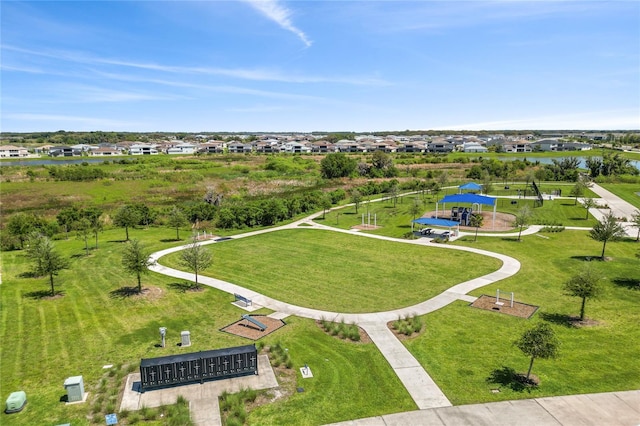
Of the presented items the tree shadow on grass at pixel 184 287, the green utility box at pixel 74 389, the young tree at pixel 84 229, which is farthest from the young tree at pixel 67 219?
the green utility box at pixel 74 389

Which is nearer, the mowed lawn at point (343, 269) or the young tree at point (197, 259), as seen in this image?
the mowed lawn at point (343, 269)

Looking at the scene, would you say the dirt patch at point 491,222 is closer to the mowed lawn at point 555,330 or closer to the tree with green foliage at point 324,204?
the tree with green foliage at point 324,204

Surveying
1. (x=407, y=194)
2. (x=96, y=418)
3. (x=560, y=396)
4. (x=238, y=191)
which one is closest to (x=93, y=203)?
(x=238, y=191)

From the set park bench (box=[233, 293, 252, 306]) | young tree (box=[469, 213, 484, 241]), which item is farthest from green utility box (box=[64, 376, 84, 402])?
young tree (box=[469, 213, 484, 241])

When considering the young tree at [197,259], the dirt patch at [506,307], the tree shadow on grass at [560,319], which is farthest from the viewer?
the young tree at [197,259]

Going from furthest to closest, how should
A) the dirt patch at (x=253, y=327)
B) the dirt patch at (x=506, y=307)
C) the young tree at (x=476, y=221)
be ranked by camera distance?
the young tree at (x=476, y=221), the dirt patch at (x=506, y=307), the dirt patch at (x=253, y=327)

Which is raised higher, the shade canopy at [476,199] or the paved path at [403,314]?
the shade canopy at [476,199]

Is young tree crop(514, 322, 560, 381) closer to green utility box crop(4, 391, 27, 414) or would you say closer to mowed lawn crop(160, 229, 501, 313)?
mowed lawn crop(160, 229, 501, 313)

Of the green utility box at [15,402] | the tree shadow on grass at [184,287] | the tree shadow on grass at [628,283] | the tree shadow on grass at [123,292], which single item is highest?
the green utility box at [15,402]

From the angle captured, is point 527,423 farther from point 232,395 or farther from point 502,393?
point 232,395
